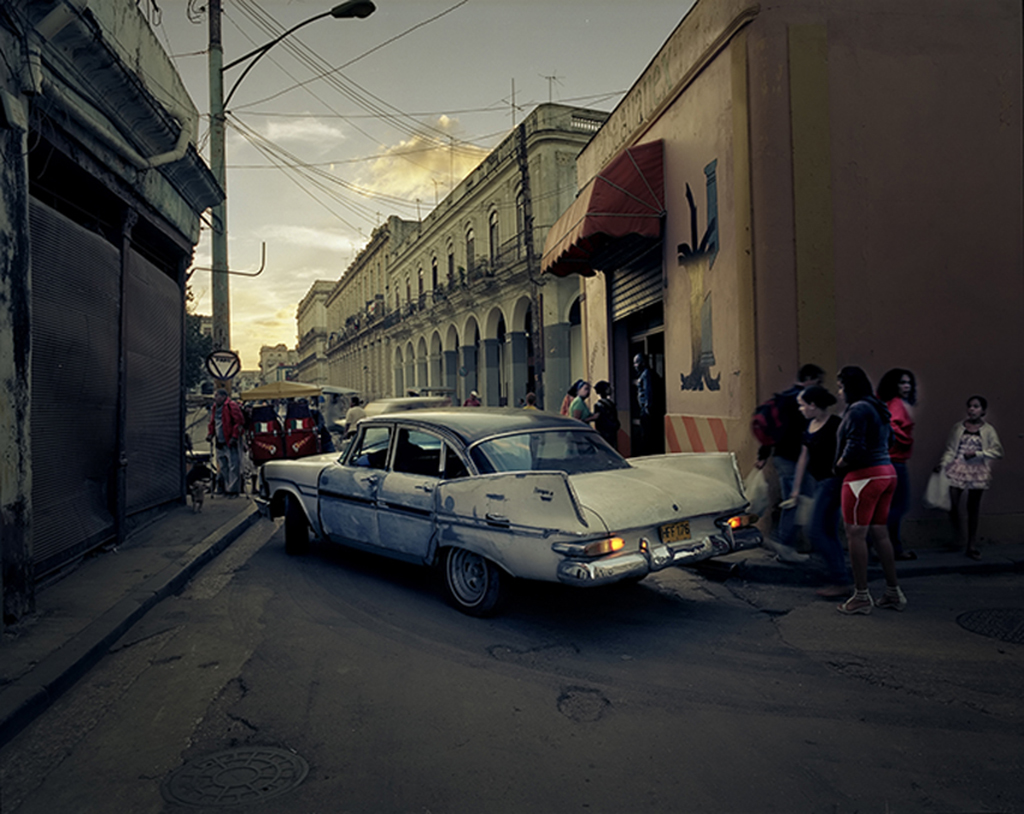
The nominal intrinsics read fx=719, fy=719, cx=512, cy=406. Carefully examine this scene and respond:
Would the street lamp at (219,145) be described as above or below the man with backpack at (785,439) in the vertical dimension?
above

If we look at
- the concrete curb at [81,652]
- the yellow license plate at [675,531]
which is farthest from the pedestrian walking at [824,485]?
the concrete curb at [81,652]

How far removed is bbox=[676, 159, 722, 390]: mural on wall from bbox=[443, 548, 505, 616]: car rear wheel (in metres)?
4.22

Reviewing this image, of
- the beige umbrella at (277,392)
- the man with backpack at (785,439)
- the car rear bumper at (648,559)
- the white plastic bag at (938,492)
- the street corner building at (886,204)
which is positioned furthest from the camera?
the beige umbrella at (277,392)

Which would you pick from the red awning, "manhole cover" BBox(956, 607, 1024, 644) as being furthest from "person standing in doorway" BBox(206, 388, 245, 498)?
"manhole cover" BBox(956, 607, 1024, 644)

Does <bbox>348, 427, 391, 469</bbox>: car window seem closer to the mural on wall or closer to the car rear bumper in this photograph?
the car rear bumper

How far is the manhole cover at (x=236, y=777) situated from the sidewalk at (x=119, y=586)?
1094 millimetres

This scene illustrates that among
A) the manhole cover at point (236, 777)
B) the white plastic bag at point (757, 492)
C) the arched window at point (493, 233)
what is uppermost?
the arched window at point (493, 233)

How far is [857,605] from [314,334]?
257ft

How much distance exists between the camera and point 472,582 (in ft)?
16.7

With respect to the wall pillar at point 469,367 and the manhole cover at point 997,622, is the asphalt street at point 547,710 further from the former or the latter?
the wall pillar at point 469,367

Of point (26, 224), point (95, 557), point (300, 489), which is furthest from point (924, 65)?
point (95, 557)

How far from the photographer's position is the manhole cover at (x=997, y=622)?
14.6 ft

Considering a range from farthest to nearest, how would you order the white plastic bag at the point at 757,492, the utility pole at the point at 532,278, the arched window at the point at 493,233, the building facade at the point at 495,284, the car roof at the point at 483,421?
the arched window at the point at 493,233
the building facade at the point at 495,284
the utility pole at the point at 532,278
the white plastic bag at the point at 757,492
the car roof at the point at 483,421

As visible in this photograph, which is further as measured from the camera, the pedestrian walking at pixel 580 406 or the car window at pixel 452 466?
the pedestrian walking at pixel 580 406
